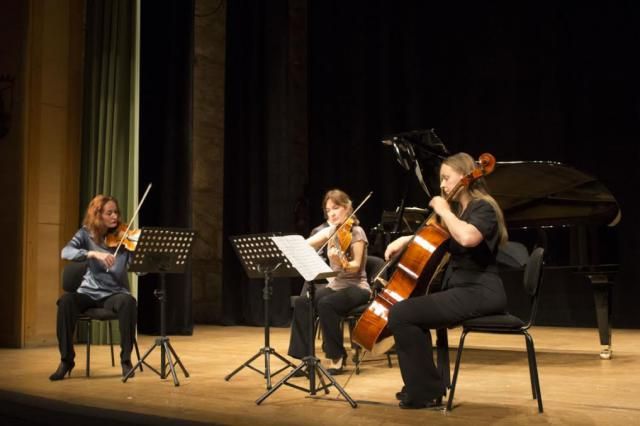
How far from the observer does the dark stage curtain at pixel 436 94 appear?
7.55 metres

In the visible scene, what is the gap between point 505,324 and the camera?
3498mm

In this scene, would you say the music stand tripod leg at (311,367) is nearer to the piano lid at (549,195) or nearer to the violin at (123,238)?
the violin at (123,238)

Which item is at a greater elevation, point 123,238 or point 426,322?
point 123,238

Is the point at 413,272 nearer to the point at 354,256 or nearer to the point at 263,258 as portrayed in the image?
the point at 263,258

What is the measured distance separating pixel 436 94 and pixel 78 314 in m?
5.01

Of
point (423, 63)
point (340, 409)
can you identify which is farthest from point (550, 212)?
point (423, 63)

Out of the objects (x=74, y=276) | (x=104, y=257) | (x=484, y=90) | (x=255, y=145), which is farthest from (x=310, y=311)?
(x=255, y=145)

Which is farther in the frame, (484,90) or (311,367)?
(484,90)

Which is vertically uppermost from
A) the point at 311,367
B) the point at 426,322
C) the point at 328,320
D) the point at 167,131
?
the point at 167,131

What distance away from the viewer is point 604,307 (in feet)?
17.6

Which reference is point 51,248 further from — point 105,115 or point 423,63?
point 423,63

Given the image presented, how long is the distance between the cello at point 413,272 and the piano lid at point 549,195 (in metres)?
1.76

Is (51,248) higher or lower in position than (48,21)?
lower

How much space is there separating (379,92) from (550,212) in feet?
12.6
